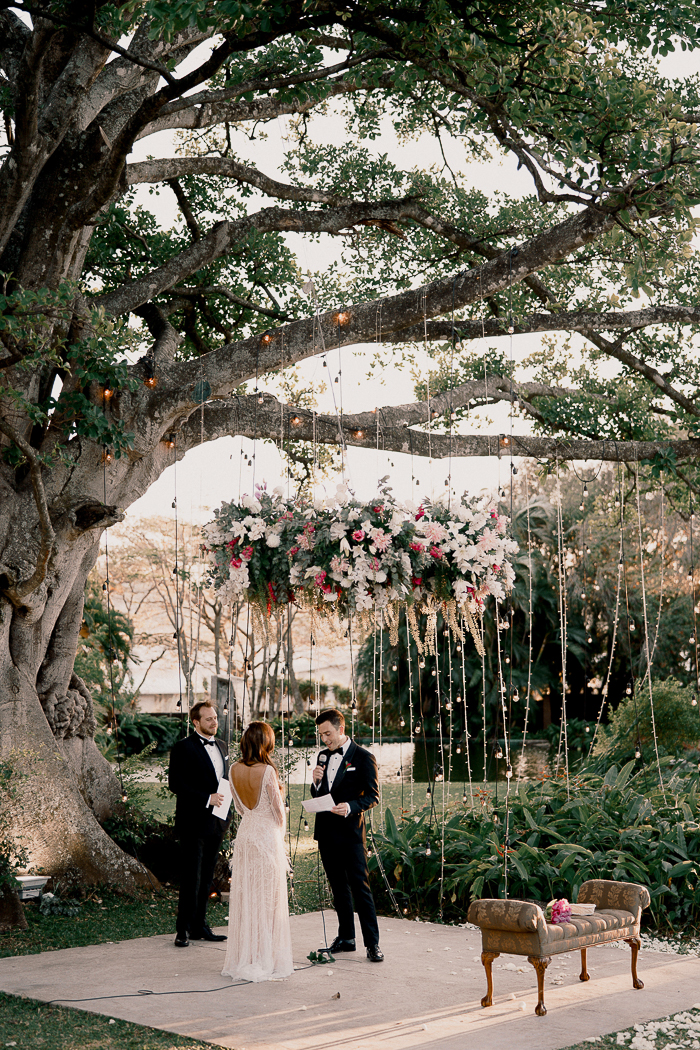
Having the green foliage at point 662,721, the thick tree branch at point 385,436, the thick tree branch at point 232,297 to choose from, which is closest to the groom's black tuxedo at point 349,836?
the thick tree branch at point 385,436

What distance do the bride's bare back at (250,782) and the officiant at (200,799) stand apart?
666mm

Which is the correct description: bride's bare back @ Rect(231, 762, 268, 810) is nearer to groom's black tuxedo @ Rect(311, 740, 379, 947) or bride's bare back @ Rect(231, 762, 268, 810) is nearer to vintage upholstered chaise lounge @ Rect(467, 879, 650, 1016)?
groom's black tuxedo @ Rect(311, 740, 379, 947)

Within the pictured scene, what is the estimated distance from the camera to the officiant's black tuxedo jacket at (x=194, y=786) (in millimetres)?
6590

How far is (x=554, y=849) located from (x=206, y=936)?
2628mm

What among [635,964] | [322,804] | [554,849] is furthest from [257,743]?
[554,849]

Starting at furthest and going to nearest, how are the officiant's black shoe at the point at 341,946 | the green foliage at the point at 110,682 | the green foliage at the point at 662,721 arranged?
1. the green foliage at the point at 110,682
2. the green foliage at the point at 662,721
3. the officiant's black shoe at the point at 341,946

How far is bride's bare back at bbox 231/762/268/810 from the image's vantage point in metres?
5.89

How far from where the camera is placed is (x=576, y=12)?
587 cm

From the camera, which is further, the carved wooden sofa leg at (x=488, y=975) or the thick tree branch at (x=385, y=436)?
the thick tree branch at (x=385, y=436)

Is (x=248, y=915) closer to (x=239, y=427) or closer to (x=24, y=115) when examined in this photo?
(x=239, y=427)

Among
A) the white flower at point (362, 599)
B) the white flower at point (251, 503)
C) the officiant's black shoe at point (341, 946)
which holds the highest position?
the white flower at point (251, 503)

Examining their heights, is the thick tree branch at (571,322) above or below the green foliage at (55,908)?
above

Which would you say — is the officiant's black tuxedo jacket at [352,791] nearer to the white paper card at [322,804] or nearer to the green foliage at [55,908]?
the white paper card at [322,804]

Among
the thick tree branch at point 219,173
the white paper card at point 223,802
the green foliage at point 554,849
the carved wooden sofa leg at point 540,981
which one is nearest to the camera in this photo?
the carved wooden sofa leg at point 540,981
